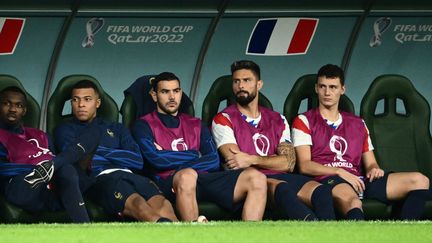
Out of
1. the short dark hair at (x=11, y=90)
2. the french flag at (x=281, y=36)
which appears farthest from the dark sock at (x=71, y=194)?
the french flag at (x=281, y=36)

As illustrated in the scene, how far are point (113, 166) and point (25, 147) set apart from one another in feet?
2.19

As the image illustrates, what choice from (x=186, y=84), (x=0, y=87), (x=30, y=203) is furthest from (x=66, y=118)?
(x=186, y=84)

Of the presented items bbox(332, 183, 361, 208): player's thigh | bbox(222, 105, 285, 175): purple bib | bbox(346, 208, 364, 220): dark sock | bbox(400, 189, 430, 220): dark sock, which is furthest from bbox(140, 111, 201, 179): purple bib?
bbox(400, 189, 430, 220): dark sock

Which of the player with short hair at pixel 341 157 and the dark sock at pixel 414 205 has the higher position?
the player with short hair at pixel 341 157

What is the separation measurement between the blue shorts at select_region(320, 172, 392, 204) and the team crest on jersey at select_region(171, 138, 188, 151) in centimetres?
108

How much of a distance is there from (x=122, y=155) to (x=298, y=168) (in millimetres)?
1426

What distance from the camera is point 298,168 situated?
9.56m

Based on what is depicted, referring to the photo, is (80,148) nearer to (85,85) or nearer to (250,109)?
(85,85)

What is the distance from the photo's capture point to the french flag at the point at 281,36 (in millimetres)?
13898

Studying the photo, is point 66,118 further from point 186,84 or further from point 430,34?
point 430,34

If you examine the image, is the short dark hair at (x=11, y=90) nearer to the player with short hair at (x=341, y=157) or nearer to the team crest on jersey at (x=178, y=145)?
the team crest on jersey at (x=178, y=145)

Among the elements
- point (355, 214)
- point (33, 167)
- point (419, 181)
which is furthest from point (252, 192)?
point (33, 167)

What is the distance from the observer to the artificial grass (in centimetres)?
635

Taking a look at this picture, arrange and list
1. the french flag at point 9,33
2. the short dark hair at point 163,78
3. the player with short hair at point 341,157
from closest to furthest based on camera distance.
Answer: the player with short hair at point 341,157
the short dark hair at point 163,78
the french flag at point 9,33
